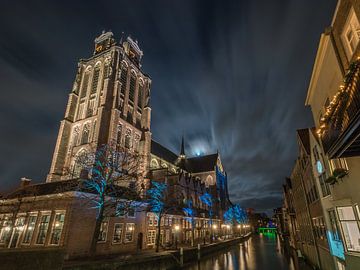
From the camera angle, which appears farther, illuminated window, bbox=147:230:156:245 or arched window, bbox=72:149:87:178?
illuminated window, bbox=147:230:156:245

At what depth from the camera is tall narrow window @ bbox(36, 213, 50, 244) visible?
2125 cm

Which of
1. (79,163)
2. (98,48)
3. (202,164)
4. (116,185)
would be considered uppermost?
(98,48)

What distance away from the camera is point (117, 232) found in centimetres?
2480

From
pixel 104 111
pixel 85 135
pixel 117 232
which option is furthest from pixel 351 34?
pixel 85 135

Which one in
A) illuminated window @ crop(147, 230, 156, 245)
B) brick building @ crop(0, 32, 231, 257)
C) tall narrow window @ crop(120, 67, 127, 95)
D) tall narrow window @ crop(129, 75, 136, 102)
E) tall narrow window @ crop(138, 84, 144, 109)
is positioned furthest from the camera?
tall narrow window @ crop(138, 84, 144, 109)

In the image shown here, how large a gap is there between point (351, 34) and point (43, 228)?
95.0 ft

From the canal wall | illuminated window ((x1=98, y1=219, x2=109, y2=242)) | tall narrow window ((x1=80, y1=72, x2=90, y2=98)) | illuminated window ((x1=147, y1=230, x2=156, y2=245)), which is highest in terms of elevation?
tall narrow window ((x1=80, y1=72, x2=90, y2=98))

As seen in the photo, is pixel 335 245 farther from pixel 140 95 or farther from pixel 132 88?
pixel 140 95

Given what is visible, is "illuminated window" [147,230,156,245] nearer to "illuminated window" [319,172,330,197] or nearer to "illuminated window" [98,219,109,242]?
"illuminated window" [98,219,109,242]

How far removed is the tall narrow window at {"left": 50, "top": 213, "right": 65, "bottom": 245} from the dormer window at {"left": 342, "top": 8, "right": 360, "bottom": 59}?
83.7ft

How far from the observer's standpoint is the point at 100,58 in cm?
5347

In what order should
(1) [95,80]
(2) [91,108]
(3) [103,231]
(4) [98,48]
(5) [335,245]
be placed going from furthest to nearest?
(4) [98,48] < (1) [95,80] < (2) [91,108] < (3) [103,231] < (5) [335,245]

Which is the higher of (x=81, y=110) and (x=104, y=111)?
(x=81, y=110)

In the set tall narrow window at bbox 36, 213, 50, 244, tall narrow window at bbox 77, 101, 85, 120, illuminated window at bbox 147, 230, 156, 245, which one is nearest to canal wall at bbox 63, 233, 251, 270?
illuminated window at bbox 147, 230, 156, 245
